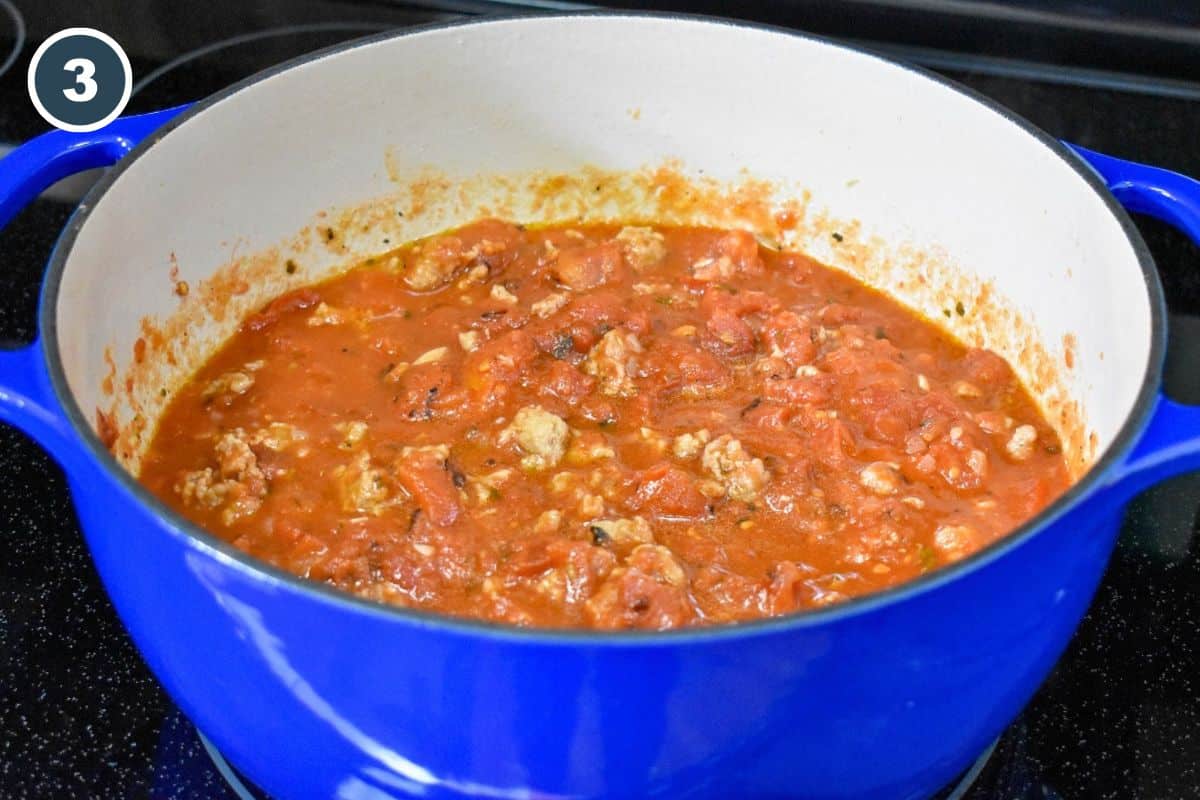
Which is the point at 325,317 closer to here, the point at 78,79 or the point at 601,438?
the point at 601,438

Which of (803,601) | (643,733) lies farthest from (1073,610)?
(643,733)

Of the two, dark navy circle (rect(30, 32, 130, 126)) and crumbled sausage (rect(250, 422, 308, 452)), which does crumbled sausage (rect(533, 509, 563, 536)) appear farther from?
dark navy circle (rect(30, 32, 130, 126))

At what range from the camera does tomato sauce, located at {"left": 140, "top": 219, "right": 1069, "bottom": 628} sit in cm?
216

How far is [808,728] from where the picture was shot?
1.61 m

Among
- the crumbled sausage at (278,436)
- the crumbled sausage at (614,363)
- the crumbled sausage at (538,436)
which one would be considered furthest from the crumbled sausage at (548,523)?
the crumbled sausage at (278,436)

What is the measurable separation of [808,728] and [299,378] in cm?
132

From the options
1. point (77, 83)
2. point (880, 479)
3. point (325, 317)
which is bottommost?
point (880, 479)

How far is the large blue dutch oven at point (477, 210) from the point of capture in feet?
5.00

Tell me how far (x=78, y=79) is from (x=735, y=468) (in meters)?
1.66

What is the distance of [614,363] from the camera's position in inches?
101

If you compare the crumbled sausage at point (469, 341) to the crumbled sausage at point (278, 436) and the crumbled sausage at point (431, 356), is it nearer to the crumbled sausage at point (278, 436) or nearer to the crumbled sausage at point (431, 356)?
the crumbled sausage at point (431, 356)

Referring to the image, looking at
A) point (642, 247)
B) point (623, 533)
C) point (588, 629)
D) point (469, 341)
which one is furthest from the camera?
point (642, 247)

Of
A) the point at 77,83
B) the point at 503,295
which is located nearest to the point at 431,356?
the point at 503,295

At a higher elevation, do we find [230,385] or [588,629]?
[588,629]
